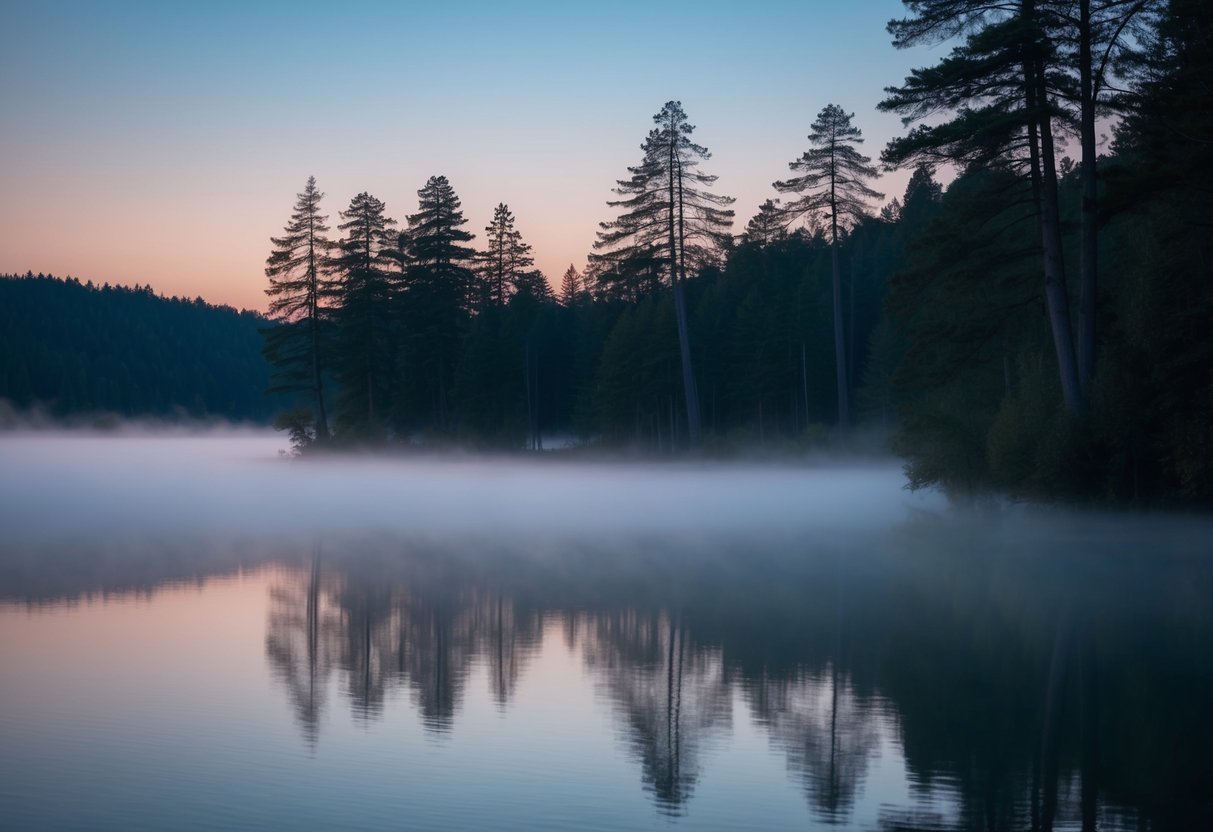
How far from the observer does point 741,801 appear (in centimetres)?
725

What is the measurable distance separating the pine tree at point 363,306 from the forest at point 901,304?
0.14 m

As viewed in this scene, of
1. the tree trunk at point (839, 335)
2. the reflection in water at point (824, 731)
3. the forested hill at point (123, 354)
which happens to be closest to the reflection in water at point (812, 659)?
the reflection in water at point (824, 731)

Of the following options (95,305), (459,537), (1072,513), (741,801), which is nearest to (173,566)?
(459,537)

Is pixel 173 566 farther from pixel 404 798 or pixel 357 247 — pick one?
pixel 357 247

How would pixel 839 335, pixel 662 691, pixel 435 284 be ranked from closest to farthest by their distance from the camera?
pixel 662 691, pixel 839 335, pixel 435 284

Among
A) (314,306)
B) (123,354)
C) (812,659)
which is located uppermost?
(123,354)

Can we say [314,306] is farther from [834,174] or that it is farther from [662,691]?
[662,691]

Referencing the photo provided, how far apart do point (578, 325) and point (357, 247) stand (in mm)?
27755

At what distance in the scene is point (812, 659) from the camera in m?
11.4

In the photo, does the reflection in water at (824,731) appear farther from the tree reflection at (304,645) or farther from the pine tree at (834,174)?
the pine tree at (834,174)

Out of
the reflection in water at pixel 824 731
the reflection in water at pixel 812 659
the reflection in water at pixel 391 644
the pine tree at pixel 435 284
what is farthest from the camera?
the pine tree at pixel 435 284

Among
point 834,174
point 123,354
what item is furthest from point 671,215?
point 123,354

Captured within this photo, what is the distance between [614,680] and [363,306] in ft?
154

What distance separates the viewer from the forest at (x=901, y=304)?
69.8ft
